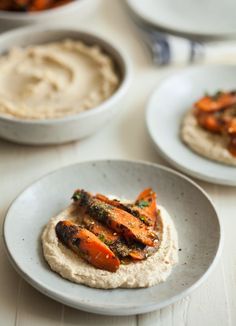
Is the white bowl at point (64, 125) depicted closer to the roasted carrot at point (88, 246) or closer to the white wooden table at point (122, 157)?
the white wooden table at point (122, 157)

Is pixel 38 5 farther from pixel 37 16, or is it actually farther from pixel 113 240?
pixel 113 240

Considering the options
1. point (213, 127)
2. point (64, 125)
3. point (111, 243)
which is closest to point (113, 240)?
point (111, 243)

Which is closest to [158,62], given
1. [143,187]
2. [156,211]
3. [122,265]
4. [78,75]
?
[78,75]

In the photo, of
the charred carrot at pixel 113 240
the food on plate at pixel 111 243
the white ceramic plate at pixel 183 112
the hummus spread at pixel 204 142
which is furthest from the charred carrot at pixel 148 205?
the hummus spread at pixel 204 142

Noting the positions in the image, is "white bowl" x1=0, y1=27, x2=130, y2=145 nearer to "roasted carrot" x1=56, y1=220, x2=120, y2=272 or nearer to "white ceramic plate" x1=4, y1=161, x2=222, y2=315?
"white ceramic plate" x1=4, y1=161, x2=222, y2=315

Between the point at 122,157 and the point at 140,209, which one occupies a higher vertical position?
the point at 140,209

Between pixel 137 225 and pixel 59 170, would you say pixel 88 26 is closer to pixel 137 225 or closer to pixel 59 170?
pixel 59 170

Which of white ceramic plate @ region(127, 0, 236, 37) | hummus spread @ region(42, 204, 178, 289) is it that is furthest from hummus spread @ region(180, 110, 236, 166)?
white ceramic plate @ region(127, 0, 236, 37)
